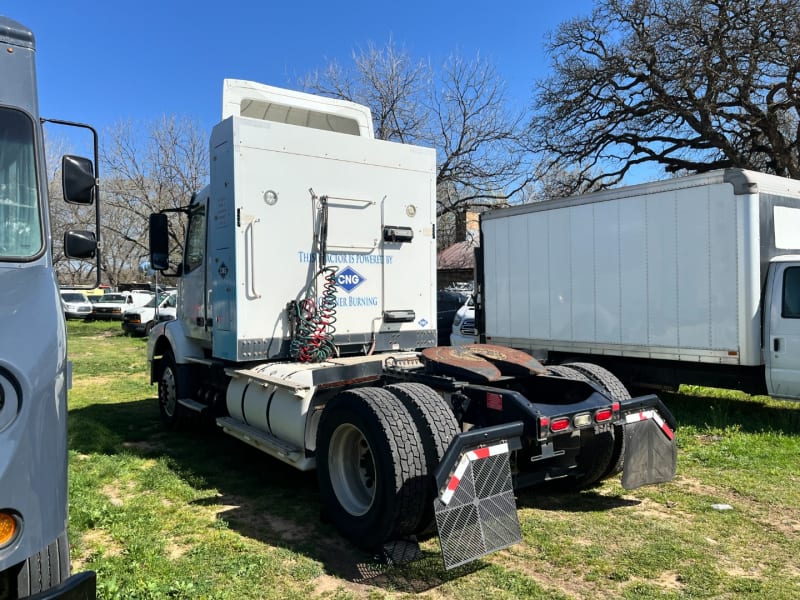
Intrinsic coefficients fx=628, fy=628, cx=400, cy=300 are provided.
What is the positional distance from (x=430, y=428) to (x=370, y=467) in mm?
743

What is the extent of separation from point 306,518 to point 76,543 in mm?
1622

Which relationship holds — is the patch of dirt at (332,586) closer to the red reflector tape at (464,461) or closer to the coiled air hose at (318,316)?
the red reflector tape at (464,461)

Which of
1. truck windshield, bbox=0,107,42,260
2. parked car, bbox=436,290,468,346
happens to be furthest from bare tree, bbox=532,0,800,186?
truck windshield, bbox=0,107,42,260

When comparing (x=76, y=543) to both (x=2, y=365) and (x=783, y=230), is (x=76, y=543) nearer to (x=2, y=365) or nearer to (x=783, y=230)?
(x=2, y=365)

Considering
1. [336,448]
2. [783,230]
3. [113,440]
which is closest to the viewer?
[336,448]

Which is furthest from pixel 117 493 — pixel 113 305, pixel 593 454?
A: pixel 113 305

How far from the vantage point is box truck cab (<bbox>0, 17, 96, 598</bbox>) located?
247 cm

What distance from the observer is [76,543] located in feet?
14.4

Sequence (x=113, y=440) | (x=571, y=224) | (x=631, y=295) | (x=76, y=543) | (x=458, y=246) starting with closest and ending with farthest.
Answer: (x=76, y=543) → (x=113, y=440) → (x=631, y=295) → (x=571, y=224) → (x=458, y=246)

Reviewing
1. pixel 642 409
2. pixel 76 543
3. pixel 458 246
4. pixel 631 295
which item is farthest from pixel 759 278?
pixel 458 246

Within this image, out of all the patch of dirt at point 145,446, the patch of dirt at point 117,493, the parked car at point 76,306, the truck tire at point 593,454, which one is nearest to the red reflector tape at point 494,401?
the truck tire at point 593,454

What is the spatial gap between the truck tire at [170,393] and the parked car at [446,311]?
26.2ft

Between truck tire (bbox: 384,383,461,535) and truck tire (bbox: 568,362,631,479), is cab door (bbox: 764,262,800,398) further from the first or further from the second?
truck tire (bbox: 384,383,461,535)

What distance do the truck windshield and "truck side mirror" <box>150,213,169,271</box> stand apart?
10.9 ft
